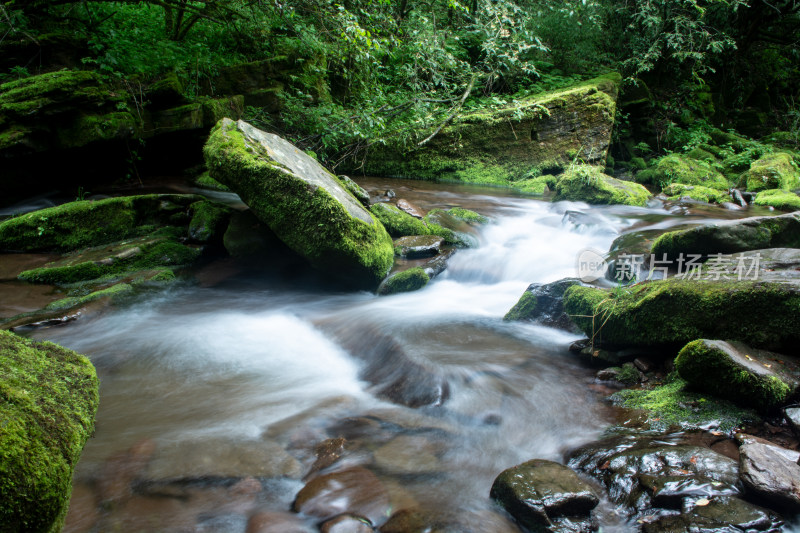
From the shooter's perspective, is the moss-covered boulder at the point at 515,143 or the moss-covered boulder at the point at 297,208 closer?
the moss-covered boulder at the point at 297,208

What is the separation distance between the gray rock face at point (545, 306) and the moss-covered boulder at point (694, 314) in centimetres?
51

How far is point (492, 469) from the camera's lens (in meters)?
2.88

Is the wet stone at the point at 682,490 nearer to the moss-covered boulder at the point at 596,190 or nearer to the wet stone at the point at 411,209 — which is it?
the wet stone at the point at 411,209

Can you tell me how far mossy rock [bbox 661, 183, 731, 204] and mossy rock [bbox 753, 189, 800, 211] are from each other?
589 millimetres

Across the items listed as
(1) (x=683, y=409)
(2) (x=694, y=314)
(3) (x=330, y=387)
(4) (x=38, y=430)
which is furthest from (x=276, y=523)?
(2) (x=694, y=314)

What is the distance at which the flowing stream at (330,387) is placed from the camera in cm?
255

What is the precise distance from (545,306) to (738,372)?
2100 mm

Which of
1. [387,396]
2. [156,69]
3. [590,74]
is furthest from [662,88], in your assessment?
[387,396]

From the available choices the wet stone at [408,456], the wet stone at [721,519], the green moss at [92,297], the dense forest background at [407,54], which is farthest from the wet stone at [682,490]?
the dense forest background at [407,54]

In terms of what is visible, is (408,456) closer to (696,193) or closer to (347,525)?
(347,525)

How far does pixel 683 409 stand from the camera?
3.01 metres

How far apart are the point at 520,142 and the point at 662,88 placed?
728 cm

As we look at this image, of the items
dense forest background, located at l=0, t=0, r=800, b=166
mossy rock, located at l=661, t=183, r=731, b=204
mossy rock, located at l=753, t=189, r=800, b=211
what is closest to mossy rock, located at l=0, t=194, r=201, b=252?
dense forest background, located at l=0, t=0, r=800, b=166

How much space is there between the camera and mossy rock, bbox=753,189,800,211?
902 cm
